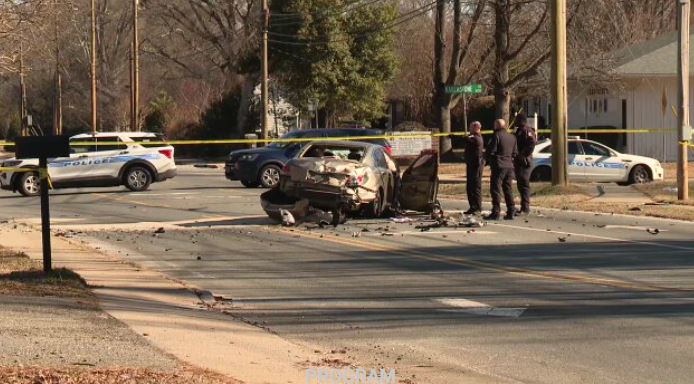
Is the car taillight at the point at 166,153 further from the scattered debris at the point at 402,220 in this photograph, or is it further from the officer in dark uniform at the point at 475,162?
the officer in dark uniform at the point at 475,162

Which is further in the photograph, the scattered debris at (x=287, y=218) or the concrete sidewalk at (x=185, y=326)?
the scattered debris at (x=287, y=218)

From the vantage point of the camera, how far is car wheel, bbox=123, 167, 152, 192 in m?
28.9

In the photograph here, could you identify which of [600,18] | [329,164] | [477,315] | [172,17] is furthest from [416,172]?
[172,17]

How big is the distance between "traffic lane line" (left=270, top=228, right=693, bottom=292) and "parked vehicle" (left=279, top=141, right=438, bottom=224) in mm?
892

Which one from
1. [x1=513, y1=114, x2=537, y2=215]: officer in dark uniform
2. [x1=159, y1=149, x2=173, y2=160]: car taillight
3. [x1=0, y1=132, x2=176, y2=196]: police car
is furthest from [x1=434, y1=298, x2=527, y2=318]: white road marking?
[x1=159, y1=149, x2=173, y2=160]: car taillight

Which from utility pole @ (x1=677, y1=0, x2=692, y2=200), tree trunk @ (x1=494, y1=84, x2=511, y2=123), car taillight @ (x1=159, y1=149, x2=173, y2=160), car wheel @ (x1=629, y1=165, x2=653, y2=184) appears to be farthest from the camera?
tree trunk @ (x1=494, y1=84, x2=511, y2=123)

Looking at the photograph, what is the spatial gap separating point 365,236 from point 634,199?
8.98m

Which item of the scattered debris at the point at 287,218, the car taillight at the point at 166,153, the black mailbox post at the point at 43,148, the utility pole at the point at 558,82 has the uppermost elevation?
the utility pole at the point at 558,82

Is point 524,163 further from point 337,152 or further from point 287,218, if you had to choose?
point 287,218

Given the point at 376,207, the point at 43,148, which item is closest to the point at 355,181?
the point at 376,207

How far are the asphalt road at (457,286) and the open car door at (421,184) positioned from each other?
1154 mm

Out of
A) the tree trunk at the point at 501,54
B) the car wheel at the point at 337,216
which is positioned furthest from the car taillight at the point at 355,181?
the tree trunk at the point at 501,54

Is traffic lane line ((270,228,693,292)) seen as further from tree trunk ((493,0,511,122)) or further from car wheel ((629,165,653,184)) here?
tree trunk ((493,0,511,122))

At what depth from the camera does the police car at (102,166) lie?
2805 cm
